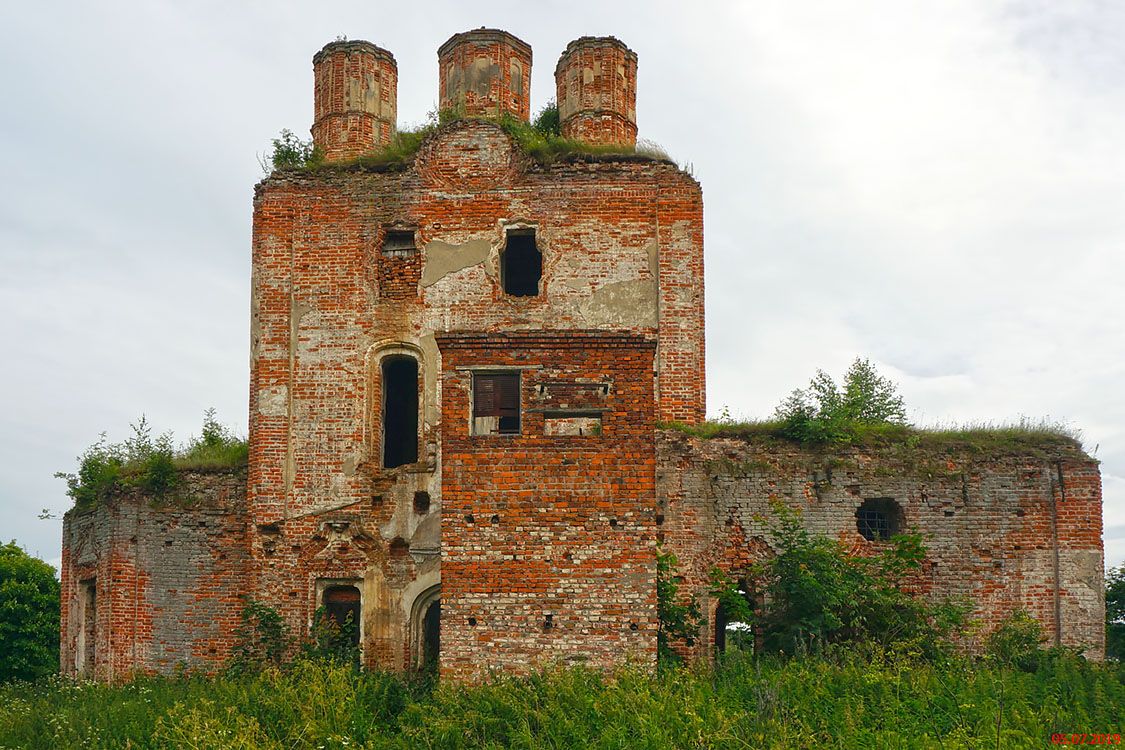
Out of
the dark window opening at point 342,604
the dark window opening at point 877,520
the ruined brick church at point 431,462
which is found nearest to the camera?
the ruined brick church at point 431,462

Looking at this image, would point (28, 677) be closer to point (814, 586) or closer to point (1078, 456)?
point (814, 586)

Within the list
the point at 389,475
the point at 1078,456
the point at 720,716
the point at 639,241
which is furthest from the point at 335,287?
the point at 1078,456

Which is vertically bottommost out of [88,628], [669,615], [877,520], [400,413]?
[88,628]

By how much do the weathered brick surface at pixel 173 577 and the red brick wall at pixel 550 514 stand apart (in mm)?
5112

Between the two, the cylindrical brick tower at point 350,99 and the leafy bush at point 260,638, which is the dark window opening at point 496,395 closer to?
the leafy bush at point 260,638

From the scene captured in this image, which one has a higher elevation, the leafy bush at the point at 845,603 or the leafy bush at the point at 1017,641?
the leafy bush at the point at 845,603

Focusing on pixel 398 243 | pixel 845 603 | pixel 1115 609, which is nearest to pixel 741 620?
pixel 845 603

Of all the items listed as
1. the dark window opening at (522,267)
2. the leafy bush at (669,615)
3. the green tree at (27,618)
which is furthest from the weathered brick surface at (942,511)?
the green tree at (27,618)

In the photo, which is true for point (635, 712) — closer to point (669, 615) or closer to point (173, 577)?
point (669, 615)

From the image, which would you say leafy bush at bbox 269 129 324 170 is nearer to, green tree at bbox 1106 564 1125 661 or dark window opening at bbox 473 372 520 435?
dark window opening at bbox 473 372 520 435

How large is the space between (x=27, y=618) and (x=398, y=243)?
14.3 m

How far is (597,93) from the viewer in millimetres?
16953

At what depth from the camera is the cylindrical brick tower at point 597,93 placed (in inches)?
664

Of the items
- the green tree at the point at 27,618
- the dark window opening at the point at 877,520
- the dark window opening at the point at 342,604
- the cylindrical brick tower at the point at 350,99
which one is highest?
the cylindrical brick tower at the point at 350,99
